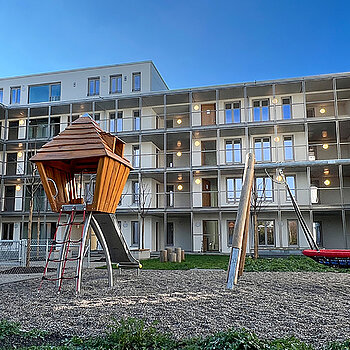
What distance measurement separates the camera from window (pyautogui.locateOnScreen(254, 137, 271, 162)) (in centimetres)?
2522

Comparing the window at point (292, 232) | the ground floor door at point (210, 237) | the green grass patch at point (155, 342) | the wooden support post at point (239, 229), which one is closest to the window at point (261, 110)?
the window at point (292, 232)

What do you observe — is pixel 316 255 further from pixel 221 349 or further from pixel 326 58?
pixel 326 58

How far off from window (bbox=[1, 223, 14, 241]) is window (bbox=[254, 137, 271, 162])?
60.2 ft

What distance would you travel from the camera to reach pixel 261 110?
25.8m

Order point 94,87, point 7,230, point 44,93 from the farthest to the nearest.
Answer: point 44,93
point 94,87
point 7,230

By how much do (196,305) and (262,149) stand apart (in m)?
19.4

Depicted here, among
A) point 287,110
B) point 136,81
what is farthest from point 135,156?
point 287,110

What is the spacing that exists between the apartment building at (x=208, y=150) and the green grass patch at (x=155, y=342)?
731 inches

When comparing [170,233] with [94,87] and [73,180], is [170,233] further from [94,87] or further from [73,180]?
[73,180]

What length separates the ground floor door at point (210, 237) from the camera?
85.7ft

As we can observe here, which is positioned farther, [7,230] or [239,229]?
[7,230]

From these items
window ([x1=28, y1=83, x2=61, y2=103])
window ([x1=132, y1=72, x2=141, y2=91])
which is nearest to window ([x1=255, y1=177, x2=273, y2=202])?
window ([x1=132, y1=72, x2=141, y2=91])

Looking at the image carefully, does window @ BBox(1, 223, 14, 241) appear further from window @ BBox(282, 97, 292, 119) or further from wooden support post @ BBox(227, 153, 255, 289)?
wooden support post @ BBox(227, 153, 255, 289)

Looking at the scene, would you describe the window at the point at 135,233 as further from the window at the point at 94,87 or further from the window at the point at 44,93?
the window at the point at 44,93
